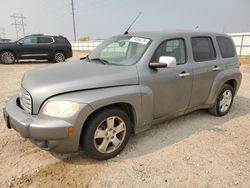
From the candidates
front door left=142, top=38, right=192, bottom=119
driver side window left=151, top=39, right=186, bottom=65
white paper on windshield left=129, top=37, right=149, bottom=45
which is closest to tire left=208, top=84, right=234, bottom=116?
front door left=142, top=38, right=192, bottom=119

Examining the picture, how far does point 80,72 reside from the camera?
3.12 metres

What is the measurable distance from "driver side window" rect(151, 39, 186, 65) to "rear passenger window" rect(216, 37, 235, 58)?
45.4 inches

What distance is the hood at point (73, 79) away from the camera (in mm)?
2707

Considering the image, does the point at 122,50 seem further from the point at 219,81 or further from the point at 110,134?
the point at 219,81

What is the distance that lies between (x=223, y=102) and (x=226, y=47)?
1.13 meters

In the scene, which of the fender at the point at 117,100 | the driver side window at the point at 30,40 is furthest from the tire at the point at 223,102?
the driver side window at the point at 30,40

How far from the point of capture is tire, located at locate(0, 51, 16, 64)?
45.2ft

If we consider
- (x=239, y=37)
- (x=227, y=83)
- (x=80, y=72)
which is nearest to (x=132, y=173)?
(x=80, y=72)

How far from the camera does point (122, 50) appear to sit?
151 inches

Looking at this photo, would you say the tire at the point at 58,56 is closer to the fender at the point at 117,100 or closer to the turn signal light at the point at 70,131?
the fender at the point at 117,100

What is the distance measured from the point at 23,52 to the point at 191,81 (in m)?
12.6

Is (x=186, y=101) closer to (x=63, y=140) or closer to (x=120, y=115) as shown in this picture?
(x=120, y=115)

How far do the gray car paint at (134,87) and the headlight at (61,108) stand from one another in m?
0.06

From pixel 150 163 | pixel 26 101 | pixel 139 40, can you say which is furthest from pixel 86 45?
pixel 150 163
